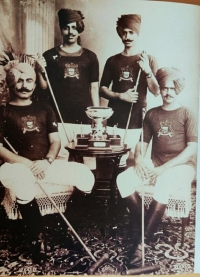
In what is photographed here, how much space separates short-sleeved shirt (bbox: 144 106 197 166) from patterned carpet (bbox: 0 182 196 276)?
6.3 inches

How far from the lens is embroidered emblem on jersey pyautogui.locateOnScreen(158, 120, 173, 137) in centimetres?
126

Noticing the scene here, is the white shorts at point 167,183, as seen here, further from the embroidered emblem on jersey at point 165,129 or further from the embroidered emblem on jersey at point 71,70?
the embroidered emblem on jersey at point 71,70

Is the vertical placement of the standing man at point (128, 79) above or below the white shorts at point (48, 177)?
above

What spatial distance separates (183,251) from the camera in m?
1.27

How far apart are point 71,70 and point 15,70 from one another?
18 centimetres

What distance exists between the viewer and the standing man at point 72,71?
123 centimetres

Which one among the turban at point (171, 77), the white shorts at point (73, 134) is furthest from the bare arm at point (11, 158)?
the turban at point (171, 77)

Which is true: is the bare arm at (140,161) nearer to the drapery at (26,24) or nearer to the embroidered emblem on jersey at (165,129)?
the embroidered emblem on jersey at (165,129)

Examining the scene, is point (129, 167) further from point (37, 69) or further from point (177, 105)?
point (37, 69)

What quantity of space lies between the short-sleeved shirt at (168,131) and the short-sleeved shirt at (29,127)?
1.02 feet

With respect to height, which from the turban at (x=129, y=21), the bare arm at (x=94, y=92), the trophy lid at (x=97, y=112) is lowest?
the trophy lid at (x=97, y=112)

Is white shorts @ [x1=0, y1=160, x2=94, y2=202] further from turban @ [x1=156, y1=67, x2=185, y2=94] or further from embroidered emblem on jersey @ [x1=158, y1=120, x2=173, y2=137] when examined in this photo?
turban @ [x1=156, y1=67, x2=185, y2=94]

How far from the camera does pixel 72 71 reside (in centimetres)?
124

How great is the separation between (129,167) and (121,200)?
11cm
